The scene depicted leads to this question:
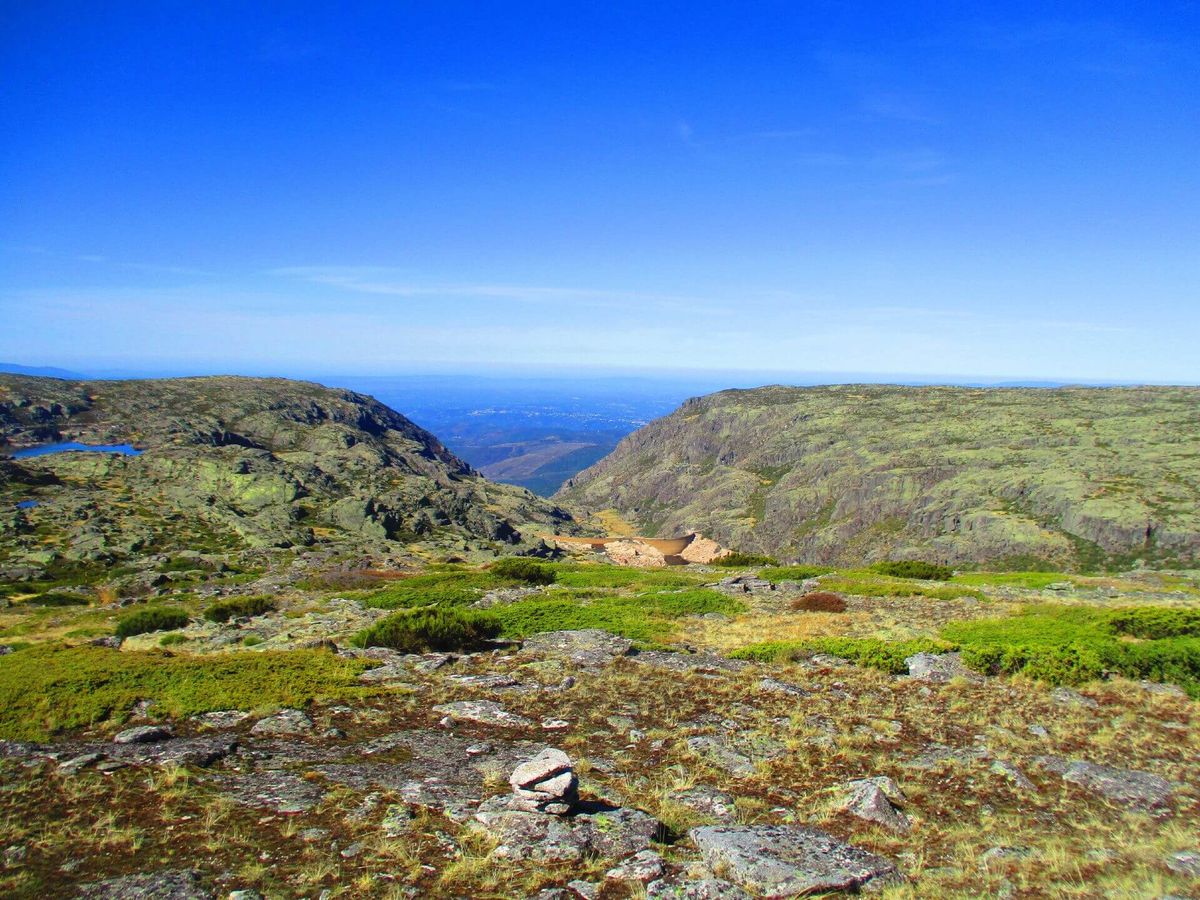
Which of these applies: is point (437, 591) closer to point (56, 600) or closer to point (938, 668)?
point (938, 668)

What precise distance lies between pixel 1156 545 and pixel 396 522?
429ft

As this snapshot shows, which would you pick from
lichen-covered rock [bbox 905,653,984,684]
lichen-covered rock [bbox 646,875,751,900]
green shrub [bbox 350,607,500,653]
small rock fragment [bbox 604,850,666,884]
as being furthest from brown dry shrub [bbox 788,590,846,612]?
lichen-covered rock [bbox 646,875,751,900]

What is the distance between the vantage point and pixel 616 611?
2669 centimetres

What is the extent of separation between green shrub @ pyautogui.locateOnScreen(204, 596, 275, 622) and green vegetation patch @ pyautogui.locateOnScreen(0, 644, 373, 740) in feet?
35.9

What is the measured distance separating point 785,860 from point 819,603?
852 inches

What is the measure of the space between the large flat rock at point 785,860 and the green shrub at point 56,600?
4530cm

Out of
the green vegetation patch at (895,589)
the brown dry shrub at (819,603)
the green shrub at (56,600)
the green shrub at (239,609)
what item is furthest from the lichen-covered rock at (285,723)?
the green shrub at (56,600)

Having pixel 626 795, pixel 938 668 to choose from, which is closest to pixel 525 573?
A: pixel 938 668

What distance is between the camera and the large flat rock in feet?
25.1

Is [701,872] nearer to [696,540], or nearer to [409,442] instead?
[696,540]

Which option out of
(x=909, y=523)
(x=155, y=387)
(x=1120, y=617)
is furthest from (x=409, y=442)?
(x=1120, y=617)

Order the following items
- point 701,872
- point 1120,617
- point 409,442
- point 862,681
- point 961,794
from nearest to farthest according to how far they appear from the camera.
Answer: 1. point 701,872
2. point 961,794
3. point 862,681
4. point 1120,617
5. point 409,442

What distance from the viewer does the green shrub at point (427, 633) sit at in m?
20.2

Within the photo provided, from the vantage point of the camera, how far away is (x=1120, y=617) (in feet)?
66.4
